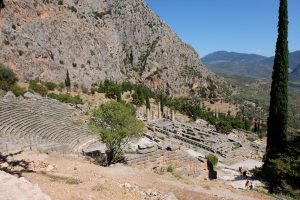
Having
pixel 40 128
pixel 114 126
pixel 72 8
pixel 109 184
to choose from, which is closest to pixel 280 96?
pixel 114 126

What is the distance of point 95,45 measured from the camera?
9888 cm

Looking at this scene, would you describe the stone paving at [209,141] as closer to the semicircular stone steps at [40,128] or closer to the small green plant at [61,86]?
the semicircular stone steps at [40,128]

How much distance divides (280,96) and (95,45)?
248 ft

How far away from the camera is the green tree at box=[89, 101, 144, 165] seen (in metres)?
27.2

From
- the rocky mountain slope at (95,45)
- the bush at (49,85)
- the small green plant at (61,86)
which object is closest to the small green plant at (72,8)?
the rocky mountain slope at (95,45)

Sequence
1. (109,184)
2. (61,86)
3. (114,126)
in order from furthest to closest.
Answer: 1. (61,86)
2. (114,126)
3. (109,184)

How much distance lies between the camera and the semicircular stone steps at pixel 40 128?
28.5m

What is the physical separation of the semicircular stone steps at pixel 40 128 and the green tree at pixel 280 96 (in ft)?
58.5

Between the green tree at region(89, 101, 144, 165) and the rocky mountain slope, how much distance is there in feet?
158

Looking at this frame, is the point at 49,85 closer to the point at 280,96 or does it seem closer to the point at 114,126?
the point at 114,126

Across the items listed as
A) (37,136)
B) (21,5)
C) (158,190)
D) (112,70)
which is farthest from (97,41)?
(158,190)

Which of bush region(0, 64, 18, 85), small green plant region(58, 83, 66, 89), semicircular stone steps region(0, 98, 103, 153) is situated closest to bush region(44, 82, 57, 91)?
small green plant region(58, 83, 66, 89)

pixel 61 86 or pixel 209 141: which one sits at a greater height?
pixel 61 86

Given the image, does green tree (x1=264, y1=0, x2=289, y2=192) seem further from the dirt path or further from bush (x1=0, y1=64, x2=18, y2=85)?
bush (x1=0, y1=64, x2=18, y2=85)
